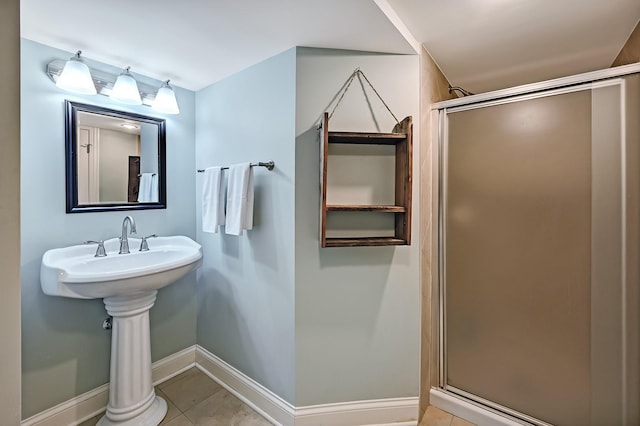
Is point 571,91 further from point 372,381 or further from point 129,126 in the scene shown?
point 129,126

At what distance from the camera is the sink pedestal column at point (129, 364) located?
1.48 metres

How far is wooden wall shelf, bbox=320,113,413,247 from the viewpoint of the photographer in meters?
1.31

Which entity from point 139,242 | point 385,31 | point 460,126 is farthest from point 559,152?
point 139,242

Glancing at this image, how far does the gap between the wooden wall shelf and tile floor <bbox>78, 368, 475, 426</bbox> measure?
1.11 metres

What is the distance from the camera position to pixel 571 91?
132 centimetres

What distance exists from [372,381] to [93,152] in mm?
2026

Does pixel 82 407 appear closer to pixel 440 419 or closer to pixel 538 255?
pixel 440 419

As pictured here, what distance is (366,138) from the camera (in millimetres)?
1340

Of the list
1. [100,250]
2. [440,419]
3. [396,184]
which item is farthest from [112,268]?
[440,419]

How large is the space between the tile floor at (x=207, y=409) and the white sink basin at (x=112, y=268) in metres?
0.81

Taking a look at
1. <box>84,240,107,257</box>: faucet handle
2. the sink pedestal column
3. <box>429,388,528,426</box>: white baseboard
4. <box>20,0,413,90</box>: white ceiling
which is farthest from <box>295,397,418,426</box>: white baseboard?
<box>20,0,413,90</box>: white ceiling

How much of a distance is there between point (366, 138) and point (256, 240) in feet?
2.81

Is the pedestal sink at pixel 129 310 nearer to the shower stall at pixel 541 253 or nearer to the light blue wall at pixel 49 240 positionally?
the light blue wall at pixel 49 240

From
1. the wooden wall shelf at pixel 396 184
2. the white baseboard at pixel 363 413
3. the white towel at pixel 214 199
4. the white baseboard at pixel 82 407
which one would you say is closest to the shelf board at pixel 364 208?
the wooden wall shelf at pixel 396 184
